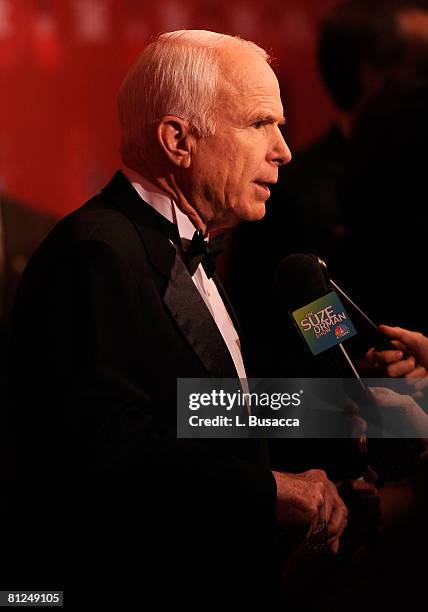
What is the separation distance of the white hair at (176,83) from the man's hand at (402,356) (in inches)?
18.4

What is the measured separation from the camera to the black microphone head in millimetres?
1575

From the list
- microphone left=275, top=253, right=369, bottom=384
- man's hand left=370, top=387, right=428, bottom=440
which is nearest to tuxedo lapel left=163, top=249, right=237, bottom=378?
microphone left=275, top=253, right=369, bottom=384

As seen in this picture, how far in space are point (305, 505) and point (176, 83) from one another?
660 mm

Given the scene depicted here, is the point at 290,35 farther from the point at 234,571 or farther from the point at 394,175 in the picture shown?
the point at 234,571

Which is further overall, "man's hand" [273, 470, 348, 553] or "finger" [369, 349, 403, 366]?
"finger" [369, 349, 403, 366]

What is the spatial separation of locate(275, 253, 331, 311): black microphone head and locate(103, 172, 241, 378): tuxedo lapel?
147 mm

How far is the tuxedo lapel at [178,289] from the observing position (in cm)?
148

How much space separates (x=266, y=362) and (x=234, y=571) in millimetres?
374

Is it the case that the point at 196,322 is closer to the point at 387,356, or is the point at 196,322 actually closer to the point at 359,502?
the point at 387,356

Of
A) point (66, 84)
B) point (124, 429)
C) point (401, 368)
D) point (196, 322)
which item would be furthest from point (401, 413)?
point (66, 84)

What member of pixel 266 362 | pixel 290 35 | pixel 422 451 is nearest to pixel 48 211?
pixel 290 35

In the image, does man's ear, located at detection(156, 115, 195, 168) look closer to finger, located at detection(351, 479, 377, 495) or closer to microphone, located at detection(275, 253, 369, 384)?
microphone, located at detection(275, 253, 369, 384)

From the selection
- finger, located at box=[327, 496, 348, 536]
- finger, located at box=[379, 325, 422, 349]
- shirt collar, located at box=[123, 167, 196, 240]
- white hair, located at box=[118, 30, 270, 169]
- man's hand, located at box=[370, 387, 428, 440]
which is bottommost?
finger, located at box=[327, 496, 348, 536]

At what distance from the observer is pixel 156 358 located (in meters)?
1.45
